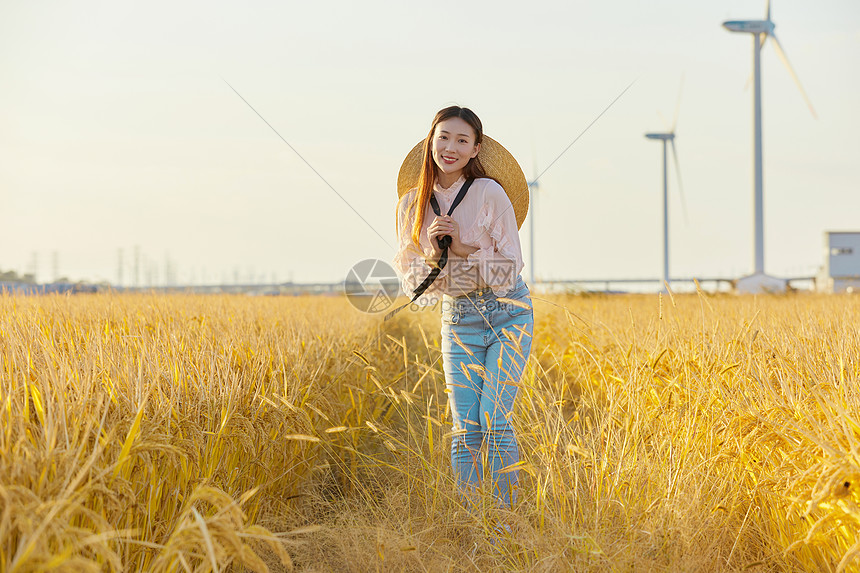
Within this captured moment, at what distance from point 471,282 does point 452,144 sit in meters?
0.69

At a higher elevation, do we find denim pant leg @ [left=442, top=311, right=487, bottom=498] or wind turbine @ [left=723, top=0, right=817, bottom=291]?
wind turbine @ [left=723, top=0, right=817, bottom=291]

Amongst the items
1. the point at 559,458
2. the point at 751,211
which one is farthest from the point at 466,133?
the point at 751,211

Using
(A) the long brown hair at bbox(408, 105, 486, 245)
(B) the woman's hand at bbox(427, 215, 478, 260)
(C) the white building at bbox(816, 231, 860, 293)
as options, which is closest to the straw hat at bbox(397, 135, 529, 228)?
(A) the long brown hair at bbox(408, 105, 486, 245)

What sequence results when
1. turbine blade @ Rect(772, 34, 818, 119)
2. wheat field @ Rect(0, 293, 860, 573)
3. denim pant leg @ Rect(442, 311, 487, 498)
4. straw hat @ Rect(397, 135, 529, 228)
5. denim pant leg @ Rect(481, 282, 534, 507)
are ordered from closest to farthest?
1. wheat field @ Rect(0, 293, 860, 573)
2. denim pant leg @ Rect(481, 282, 534, 507)
3. denim pant leg @ Rect(442, 311, 487, 498)
4. straw hat @ Rect(397, 135, 529, 228)
5. turbine blade @ Rect(772, 34, 818, 119)

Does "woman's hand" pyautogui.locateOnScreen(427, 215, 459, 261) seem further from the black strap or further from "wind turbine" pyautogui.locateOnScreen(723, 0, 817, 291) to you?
"wind turbine" pyautogui.locateOnScreen(723, 0, 817, 291)

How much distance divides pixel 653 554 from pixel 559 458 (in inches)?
23.8

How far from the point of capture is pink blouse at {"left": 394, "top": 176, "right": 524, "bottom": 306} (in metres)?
2.98

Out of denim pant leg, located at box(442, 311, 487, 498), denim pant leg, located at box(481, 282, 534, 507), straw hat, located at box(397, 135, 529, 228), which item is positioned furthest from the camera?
straw hat, located at box(397, 135, 529, 228)

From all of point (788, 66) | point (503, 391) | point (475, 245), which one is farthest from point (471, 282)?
point (788, 66)

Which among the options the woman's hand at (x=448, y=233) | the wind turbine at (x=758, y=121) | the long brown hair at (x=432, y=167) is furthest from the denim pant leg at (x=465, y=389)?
the wind turbine at (x=758, y=121)

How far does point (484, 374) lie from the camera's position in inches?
115

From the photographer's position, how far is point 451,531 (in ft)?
9.34

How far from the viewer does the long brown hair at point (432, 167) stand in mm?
3057

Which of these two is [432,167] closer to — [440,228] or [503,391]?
[440,228]
